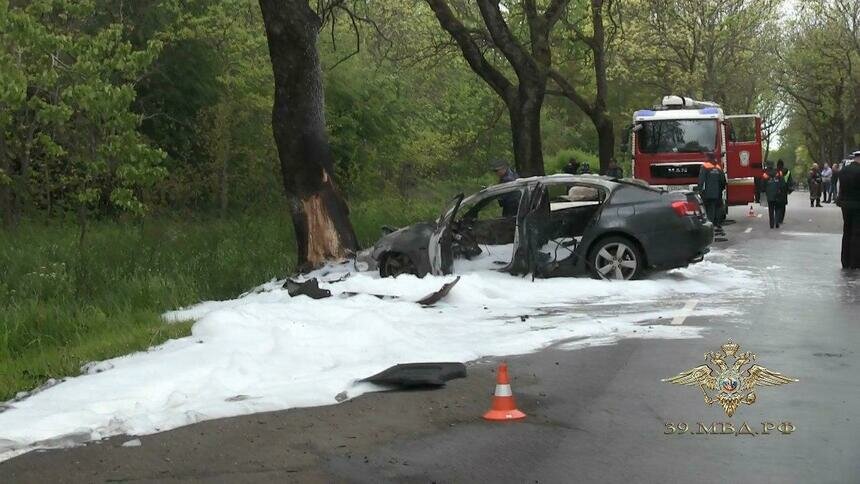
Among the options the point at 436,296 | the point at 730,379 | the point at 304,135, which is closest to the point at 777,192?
the point at 304,135

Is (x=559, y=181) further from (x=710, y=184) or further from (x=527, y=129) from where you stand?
(x=527, y=129)

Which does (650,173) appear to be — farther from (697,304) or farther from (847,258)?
(697,304)

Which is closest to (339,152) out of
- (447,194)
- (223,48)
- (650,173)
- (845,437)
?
(223,48)

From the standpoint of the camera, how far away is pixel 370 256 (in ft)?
48.9

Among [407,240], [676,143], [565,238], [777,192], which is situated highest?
[676,143]

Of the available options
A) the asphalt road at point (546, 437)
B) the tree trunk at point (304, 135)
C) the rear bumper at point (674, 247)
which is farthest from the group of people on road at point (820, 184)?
the asphalt road at point (546, 437)

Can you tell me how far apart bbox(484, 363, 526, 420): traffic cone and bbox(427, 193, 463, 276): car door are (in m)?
7.01

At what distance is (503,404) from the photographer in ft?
23.3

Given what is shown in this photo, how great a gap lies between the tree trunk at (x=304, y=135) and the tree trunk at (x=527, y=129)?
9.03 m

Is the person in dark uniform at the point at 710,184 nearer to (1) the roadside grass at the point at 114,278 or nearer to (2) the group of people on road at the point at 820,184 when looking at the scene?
(1) the roadside grass at the point at 114,278

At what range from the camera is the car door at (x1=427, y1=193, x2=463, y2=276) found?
14173 millimetres

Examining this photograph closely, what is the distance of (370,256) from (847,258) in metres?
7.19

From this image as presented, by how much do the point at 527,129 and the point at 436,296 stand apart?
42.6 ft

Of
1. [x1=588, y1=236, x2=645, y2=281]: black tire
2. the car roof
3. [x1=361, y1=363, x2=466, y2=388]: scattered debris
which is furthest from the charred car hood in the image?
[x1=361, y1=363, x2=466, y2=388]: scattered debris
